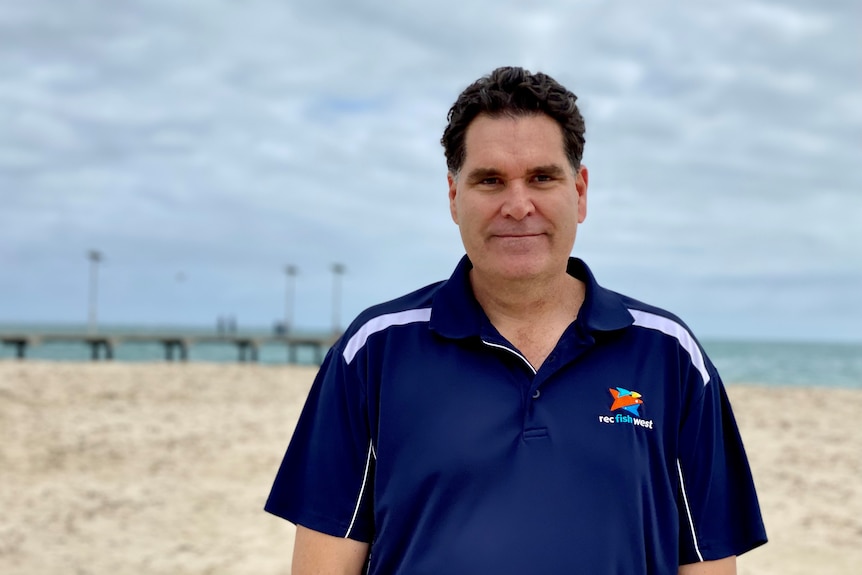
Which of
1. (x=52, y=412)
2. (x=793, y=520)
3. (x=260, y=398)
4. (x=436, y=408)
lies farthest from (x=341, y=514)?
(x=260, y=398)

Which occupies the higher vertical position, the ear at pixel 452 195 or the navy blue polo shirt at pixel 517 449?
the ear at pixel 452 195

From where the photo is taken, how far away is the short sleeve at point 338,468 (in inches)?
87.0

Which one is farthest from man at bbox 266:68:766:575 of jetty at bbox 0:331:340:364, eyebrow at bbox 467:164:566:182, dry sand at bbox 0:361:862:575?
jetty at bbox 0:331:340:364

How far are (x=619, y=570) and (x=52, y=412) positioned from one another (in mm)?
14683

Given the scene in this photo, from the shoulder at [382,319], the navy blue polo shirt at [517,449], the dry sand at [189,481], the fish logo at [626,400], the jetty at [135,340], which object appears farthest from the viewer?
the jetty at [135,340]

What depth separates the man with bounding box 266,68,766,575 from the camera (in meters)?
2.06

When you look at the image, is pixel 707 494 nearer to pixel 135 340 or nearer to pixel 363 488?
pixel 363 488

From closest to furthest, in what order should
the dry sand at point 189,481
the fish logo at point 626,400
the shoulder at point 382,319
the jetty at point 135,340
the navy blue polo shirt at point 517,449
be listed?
the navy blue polo shirt at point 517,449 < the fish logo at point 626,400 < the shoulder at point 382,319 < the dry sand at point 189,481 < the jetty at point 135,340

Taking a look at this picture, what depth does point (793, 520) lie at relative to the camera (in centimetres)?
847

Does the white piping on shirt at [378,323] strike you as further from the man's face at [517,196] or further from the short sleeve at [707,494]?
the short sleeve at [707,494]

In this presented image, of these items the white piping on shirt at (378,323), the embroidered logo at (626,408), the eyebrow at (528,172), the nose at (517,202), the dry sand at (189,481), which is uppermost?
the eyebrow at (528,172)

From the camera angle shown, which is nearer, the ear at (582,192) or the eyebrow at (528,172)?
the eyebrow at (528,172)

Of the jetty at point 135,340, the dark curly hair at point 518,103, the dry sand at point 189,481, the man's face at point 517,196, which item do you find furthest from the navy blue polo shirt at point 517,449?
the jetty at point 135,340

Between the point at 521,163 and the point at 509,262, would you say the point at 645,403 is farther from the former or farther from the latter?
the point at 521,163
